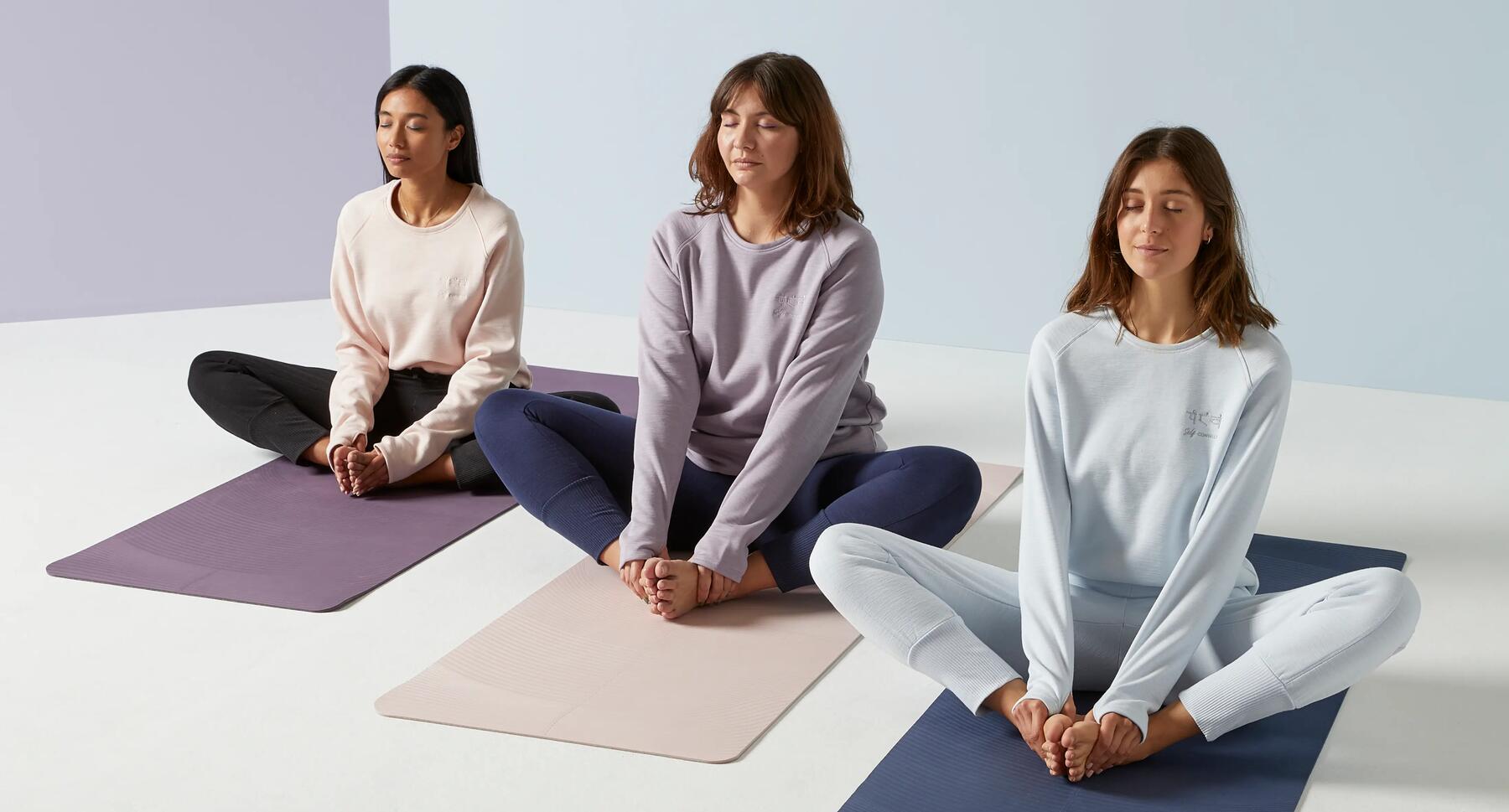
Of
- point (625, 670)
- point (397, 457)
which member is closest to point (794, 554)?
point (625, 670)

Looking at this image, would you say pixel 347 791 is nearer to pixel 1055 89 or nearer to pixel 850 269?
pixel 850 269

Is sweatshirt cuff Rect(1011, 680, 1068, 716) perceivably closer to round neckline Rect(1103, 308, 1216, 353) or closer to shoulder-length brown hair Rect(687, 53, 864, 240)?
round neckline Rect(1103, 308, 1216, 353)

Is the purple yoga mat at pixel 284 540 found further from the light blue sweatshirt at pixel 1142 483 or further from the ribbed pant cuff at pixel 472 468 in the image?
the light blue sweatshirt at pixel 1142 483

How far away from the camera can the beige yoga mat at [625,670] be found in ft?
6.86

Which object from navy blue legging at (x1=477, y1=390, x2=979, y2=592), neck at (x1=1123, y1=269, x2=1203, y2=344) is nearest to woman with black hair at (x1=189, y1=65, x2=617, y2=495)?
navy blue legging at (x1=477, y1=390, x2=979, y2=592)

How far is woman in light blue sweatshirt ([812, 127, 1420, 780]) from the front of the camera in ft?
6.31

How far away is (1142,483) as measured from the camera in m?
2.04

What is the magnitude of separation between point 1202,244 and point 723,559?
0.86 metres

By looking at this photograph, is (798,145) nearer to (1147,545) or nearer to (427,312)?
(1147,545)

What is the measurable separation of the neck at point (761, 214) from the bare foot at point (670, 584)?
55 centimetres

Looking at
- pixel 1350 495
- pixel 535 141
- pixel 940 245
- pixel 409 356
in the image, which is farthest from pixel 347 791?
pixel 535 141

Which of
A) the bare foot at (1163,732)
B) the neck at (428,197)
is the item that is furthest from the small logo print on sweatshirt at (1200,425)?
the neck at (428,197)

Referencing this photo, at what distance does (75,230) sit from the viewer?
5.07 m

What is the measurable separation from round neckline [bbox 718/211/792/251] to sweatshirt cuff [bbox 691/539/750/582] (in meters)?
0.48
